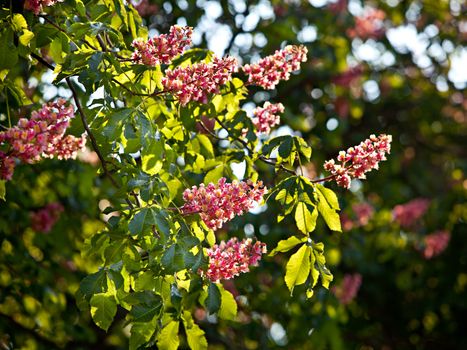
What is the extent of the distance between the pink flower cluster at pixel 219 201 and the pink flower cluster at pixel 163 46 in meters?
0.44

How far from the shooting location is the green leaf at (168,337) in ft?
7.60

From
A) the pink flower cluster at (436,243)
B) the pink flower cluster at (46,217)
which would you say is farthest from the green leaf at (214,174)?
the pink flower cluster at (436,243)

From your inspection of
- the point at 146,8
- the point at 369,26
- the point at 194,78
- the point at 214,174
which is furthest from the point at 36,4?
the point at 369,26

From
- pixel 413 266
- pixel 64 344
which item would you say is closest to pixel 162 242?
pixel 64 344

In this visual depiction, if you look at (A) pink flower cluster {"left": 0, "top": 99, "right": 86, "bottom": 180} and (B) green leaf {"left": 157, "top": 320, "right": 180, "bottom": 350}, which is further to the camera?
(B) green leaf {"left": 157, "top": 320, "right": 180, "bottom": 350}

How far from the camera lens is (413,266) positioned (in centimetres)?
695

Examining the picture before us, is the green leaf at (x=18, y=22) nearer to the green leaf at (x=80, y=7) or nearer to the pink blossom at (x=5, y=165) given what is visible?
the green leaf at (x=80, y=7)

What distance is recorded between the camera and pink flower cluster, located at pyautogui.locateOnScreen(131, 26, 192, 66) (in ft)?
7.50

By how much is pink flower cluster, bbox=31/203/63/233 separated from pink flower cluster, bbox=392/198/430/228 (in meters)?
3.55

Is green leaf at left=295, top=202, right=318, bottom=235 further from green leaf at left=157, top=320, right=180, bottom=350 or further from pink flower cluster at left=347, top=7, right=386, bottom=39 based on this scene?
pink flower cluster at left=347, top=7, right=386, bottom=39

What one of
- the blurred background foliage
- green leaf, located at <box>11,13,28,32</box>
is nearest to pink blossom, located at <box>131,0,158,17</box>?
the blurred background foliage

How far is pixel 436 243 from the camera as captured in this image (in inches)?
262

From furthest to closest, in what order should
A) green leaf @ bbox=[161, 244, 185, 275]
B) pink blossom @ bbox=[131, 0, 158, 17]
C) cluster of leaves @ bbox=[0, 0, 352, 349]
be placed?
pink blossom @ bbox=[131, 0, 158, 17]
cluster of leaves @ bbox=[0, 0, 352, 349]
green leaf @ bbox=[161, 244, 185, 275]

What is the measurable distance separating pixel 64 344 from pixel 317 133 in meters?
2.53
